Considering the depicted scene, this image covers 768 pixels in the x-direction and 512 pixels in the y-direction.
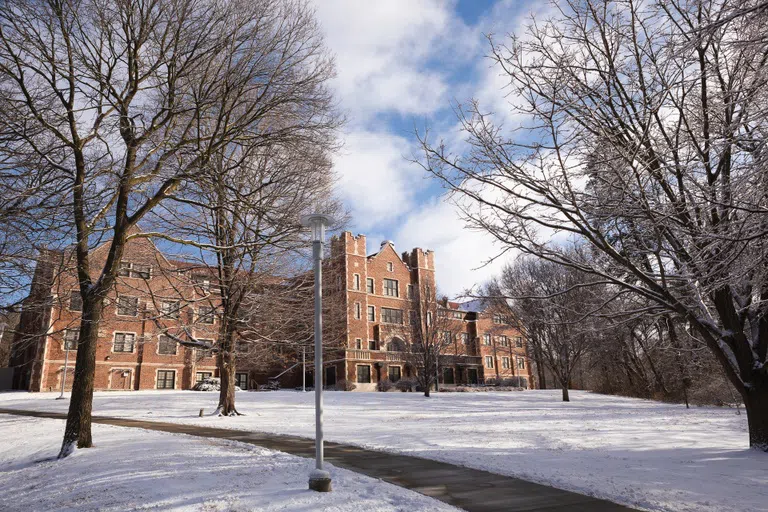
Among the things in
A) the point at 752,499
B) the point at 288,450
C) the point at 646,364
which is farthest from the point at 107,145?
the point at 646,364

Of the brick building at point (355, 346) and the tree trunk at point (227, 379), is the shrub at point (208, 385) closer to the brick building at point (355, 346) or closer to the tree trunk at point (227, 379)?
the brick building at point (355, 346)

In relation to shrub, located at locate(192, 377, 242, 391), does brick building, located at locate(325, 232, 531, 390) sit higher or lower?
higher

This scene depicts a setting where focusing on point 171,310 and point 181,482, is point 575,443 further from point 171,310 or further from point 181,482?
point 171,310

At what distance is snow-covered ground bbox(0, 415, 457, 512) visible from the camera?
19.4 ft

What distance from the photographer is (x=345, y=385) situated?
129 ft

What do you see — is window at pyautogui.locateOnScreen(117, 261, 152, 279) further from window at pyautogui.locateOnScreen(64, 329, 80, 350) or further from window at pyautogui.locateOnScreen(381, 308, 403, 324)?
window at pyautogui.locateOnScreen(381, 308, 403, 324)

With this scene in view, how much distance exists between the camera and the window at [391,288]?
48.6 m

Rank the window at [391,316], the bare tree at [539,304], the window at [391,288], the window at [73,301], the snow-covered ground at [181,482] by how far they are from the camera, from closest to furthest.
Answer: the snow-covered ground at [181,482], the window at [73,301], the bare tree at [539,304], the window at [391,316], the window at [391,288]

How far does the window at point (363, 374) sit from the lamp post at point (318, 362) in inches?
1433

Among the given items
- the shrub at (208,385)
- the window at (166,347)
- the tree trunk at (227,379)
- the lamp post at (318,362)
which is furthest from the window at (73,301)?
the window at (166,347)

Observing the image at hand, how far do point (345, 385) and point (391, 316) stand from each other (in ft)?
34.9

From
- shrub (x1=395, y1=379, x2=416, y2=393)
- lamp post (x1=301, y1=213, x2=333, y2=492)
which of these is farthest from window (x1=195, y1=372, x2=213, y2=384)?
lamp post (x1=301, y1=213, x2=333, y2=492)

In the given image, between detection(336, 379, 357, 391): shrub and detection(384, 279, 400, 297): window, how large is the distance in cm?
1101

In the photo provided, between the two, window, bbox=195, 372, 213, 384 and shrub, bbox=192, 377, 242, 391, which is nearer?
shrub, bbox=192, 377, 242, 391
